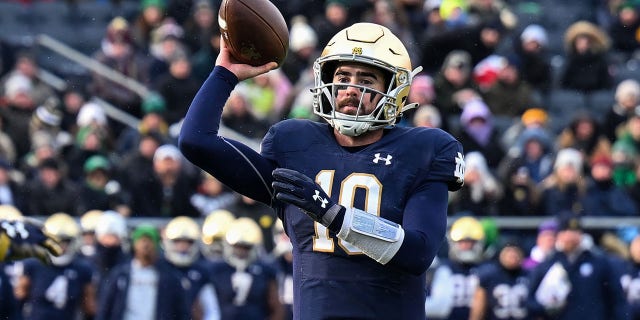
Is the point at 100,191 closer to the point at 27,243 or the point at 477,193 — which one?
the point at 477,193

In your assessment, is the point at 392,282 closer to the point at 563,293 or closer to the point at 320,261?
the point at 320,261

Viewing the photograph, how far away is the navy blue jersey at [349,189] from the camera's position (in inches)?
166

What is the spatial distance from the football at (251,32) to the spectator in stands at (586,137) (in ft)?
23.2

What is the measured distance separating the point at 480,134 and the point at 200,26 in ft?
9.39

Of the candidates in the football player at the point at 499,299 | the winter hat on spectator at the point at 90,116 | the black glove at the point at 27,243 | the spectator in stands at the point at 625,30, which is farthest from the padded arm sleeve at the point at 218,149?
the spectator in stands at the point at 625,30

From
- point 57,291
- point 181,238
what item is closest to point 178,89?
point 181,238

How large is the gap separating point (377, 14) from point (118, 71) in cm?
244

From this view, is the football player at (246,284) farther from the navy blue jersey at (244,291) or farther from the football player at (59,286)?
the football player at (59,286)

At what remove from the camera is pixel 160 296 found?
980cm

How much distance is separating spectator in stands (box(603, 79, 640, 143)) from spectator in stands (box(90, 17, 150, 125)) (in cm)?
411

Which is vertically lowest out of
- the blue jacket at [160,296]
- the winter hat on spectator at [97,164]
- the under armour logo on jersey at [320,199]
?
the under armour logo on jersey at [320,199]

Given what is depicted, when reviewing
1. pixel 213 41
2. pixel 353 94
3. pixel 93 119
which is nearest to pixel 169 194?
pixel 93 119

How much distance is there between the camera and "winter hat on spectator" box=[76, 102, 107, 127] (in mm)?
11781

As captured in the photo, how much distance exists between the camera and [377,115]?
4379mm
